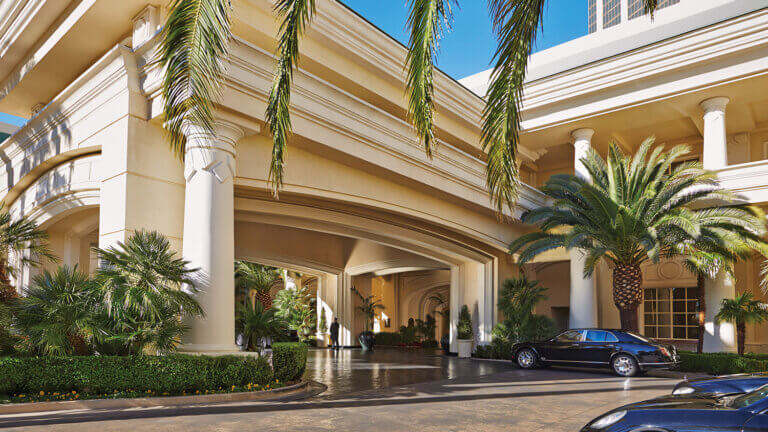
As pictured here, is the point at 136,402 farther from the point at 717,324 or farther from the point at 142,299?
the point at 717,324

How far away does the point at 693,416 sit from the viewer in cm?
485

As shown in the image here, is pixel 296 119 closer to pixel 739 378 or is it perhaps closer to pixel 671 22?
pixel 739 378

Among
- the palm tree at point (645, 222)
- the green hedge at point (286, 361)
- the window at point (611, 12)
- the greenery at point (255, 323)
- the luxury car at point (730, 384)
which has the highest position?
the window at point (611, 12)

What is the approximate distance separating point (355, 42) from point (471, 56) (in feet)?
40.3

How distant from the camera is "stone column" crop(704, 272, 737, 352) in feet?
67.3

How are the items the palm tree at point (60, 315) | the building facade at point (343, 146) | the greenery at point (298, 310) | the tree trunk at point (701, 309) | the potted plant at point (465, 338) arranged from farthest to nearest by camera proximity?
the greenery at point (298, 310)
the potted plant at point (465, 338)
the tree trunk at point (701, 309)
the building facade at point (343, 146)
the palm tree at point (60, 315)

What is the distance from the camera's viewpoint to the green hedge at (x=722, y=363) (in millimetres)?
17783

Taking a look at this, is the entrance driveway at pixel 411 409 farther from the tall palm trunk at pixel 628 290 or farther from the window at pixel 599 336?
the tall palm trunk at pixel 628 290

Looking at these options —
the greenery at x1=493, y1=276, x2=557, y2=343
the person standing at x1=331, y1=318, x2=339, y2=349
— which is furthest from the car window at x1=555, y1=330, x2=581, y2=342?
the person standing at x1=331, y1=318, x2=339, y2=349

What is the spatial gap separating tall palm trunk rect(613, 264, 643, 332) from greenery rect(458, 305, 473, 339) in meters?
6.82

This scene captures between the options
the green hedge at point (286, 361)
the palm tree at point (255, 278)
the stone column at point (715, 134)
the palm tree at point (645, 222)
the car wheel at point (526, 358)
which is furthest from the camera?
the palm tree at point (255, 278)

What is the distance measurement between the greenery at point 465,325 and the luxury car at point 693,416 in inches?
767

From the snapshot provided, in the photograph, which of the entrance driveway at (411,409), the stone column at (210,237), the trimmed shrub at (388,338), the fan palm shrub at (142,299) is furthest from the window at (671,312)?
the fan palm shrub at (142,299)

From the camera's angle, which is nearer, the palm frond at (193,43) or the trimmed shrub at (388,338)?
the palm frond at (193,43)
